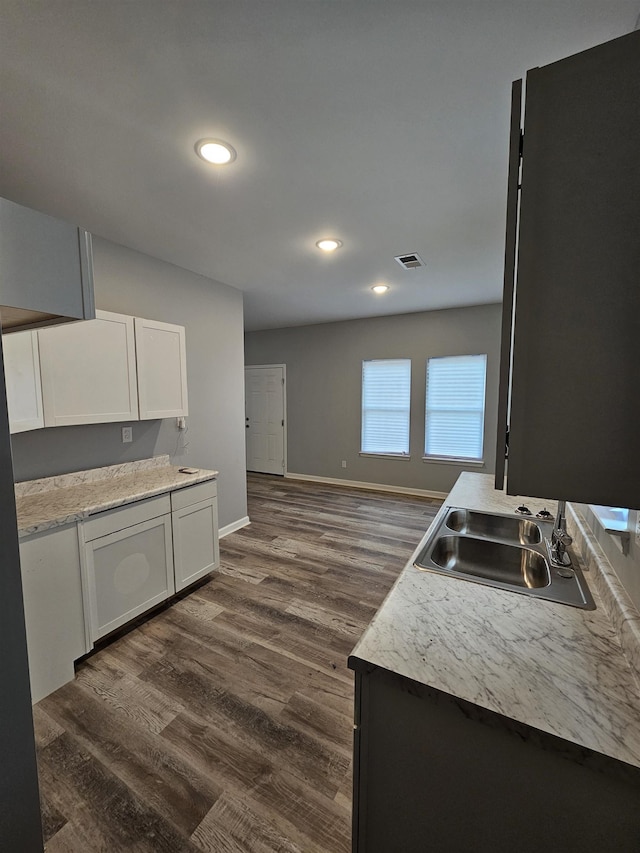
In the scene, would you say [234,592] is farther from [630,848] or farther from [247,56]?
[247,56]

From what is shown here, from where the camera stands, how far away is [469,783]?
2.52 feet

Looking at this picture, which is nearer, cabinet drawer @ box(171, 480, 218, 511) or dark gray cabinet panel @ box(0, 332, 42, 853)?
dark gray cabinet panel @ box(0, 332, 42, 853)

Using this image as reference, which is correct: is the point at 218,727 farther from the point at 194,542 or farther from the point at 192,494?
the point at 192,494

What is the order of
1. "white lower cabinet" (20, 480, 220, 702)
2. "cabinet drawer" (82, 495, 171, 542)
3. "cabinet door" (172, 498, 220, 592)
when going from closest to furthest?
"white lower cabinet" (20, 480, 220, 702), "cabinet drawer" (82, 495, 171, 542), "cabinet door" (172, 498, 220, 592)

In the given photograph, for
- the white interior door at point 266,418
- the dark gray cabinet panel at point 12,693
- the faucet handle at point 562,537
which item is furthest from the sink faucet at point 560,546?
the white interior door at point 266,418

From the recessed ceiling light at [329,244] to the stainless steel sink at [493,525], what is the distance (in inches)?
84.6

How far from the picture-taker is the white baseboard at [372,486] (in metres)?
5.25

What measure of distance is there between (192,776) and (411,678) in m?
1.26

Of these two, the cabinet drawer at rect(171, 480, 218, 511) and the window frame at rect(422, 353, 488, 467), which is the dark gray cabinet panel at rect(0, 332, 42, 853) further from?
the window frame at rect(422, 353, 488, 467)

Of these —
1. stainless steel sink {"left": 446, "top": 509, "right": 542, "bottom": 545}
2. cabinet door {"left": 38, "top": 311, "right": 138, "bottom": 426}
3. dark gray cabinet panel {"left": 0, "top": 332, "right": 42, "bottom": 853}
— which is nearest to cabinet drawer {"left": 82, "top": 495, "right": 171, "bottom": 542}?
cabinet door {"left": 38, "top": 311, "right": 138, "bottom": 426}

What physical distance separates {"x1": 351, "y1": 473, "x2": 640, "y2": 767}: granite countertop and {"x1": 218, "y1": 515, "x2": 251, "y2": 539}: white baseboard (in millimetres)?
2933

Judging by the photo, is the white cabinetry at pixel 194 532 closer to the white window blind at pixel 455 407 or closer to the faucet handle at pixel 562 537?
the faucet handle at pixel 562 537

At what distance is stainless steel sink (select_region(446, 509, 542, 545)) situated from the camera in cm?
171

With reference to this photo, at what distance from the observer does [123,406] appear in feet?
8.05
